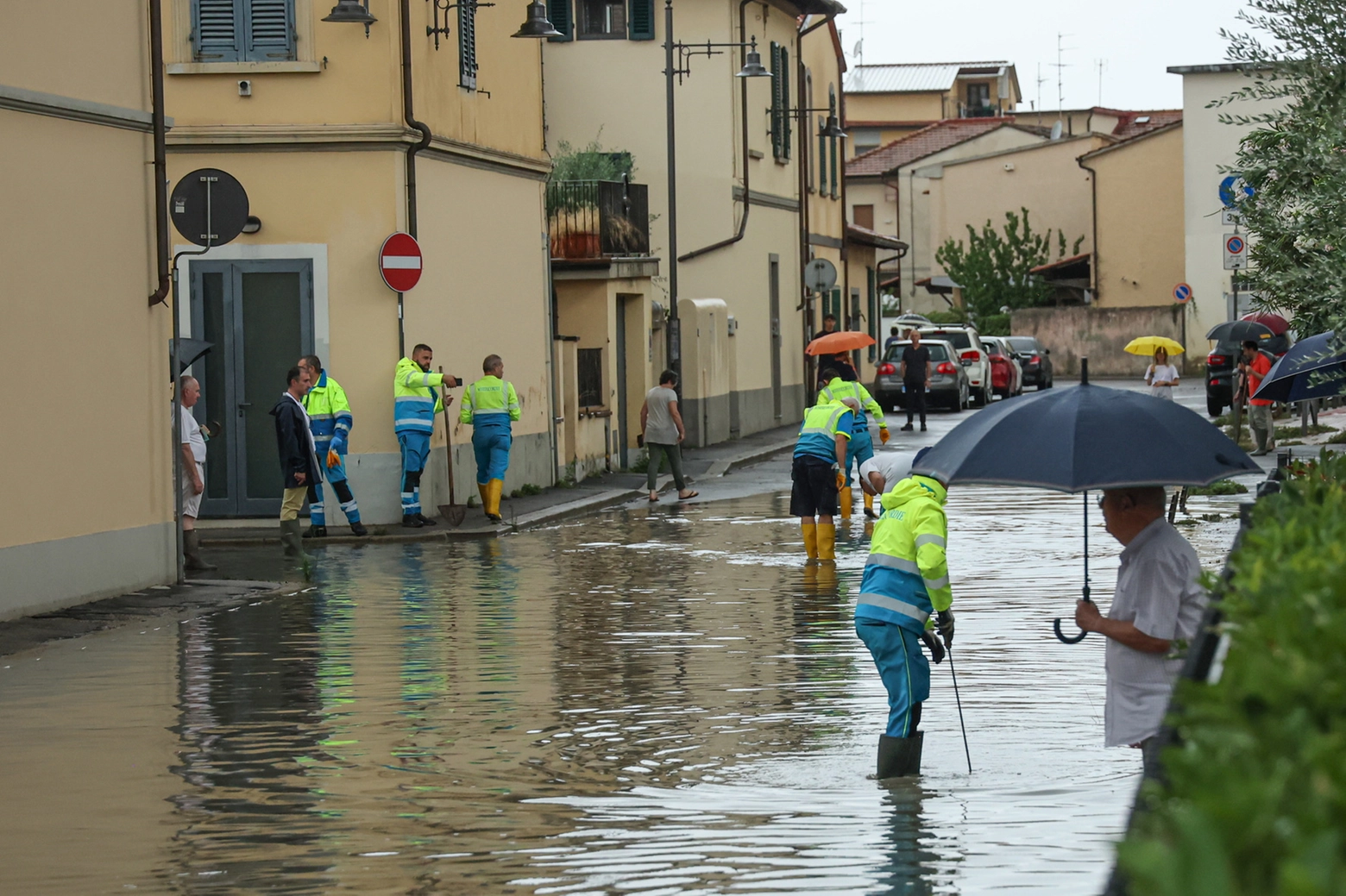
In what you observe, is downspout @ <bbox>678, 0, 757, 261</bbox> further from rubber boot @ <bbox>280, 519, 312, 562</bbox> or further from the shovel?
rubber boot @ <bbox>280, 519, 312, 562</bbox>

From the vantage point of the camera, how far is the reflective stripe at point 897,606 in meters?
8.20

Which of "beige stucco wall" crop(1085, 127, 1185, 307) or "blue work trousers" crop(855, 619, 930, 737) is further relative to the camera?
"beige stucco wall" crop(1085, 127, 1185, 307)

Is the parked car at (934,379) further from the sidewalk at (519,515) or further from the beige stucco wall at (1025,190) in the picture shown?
the beige stucco wall at (1025,190)

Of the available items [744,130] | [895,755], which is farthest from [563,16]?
[895,755]

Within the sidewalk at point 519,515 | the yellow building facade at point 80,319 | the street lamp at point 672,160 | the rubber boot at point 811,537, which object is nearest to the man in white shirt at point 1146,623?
the yellow building facade at point 80,319

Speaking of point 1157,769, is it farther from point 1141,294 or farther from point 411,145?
point 1141,294

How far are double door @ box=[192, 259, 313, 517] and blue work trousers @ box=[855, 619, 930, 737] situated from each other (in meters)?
12.9

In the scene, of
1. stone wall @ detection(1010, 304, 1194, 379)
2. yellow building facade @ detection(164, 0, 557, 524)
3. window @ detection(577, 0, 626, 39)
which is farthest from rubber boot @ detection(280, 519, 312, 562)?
stone wall @ detection(1010, 304, 1194, 379)

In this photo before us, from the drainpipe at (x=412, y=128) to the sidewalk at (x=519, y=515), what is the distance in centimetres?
203

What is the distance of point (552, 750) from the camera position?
8641mm

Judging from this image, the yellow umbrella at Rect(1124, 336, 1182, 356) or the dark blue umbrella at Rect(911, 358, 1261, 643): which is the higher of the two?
the yellow umbrella at Rect(1124, 336, 1182, 356)

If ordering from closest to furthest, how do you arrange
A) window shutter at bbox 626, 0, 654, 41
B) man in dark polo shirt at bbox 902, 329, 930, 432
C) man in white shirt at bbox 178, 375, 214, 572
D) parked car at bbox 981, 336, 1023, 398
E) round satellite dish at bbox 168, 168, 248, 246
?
round satellite dish at bbox 168, 168, 248, 246 → man in white shirt at bbox 178, 375, 214, 572 → window shutter at bbox 626, 0, 654, 41 → man in dark polo shirt at bbox 902, 329, 930, 432 → parked car at bbox 981, 336, 1023, 398

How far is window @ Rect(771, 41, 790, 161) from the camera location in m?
38.1

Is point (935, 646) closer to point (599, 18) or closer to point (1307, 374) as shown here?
point (1307, 374)
